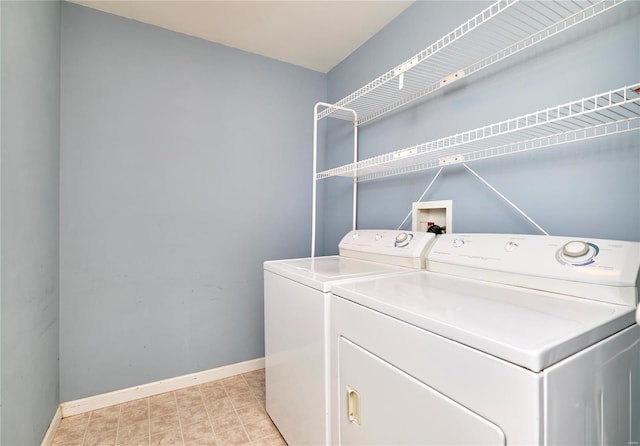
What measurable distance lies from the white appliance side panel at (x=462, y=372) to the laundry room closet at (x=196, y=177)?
83 cm

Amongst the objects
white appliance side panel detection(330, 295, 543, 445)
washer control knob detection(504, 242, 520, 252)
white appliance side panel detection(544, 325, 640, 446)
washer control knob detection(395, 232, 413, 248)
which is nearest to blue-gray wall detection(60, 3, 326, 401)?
washer control knob detection(395, 232, 413, 248)

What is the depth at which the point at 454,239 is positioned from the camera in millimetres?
1352

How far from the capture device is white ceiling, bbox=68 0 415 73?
5.98 ft

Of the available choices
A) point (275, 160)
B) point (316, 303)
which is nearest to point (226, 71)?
point (275, 160)

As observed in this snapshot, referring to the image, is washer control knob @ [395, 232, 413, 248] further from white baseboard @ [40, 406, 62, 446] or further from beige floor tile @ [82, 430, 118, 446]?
white baseboard @ [40, 406, 62, 446]

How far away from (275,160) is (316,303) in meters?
1.53

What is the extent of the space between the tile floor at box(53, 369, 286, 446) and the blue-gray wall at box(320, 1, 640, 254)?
142 cm

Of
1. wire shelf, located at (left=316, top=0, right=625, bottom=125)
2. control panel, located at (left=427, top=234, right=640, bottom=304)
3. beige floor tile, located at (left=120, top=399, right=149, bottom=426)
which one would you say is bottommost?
beige floor tile, located at (left=120, top=399, right=149, bottom=426)

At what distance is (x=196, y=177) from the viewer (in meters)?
2.15

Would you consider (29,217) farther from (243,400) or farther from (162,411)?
(243,400)

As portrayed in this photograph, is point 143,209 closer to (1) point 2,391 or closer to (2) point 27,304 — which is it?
(2) point 27,304

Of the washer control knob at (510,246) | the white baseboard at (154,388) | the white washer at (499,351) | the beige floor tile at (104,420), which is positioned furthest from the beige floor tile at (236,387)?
the washer control knob at (510,246)

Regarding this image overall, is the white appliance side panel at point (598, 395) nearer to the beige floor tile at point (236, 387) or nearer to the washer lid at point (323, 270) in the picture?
the washer lid at point (323, 270)

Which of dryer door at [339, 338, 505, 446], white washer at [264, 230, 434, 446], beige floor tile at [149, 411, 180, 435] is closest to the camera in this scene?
dryer door at [339, 338, 505, 446]
